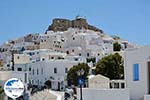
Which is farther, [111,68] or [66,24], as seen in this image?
[66,24]

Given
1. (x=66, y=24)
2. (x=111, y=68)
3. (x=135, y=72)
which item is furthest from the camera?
(x=66, y=24)

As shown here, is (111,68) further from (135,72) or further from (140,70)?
(140,70)

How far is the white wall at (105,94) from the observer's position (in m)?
22.0

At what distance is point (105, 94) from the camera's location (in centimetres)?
2294

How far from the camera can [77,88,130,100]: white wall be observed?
22.0 meters

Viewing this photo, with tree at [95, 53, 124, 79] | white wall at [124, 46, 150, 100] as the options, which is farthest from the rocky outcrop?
white wall at [124, 46, 150, 100]

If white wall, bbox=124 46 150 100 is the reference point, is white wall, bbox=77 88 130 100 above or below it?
below

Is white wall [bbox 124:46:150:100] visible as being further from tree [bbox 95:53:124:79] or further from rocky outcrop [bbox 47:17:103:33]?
rocky outcrop [bbox 47:17:103:33]

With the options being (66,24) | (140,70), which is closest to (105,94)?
(140,70)

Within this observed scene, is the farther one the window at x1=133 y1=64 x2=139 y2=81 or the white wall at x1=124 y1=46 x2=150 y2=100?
the window at x1=133 y1=64 x2=139 y2=81

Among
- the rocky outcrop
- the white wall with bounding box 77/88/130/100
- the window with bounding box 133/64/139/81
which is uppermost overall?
the rocky outcrop

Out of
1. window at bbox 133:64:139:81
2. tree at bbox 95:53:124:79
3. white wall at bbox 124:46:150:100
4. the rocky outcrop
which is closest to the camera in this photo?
white wall at bbox 124:46:150:100

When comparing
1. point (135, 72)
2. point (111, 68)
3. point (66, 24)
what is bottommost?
point (135, 72)

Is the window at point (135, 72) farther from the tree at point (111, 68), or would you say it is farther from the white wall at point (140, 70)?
the tree at point (111, 68)
